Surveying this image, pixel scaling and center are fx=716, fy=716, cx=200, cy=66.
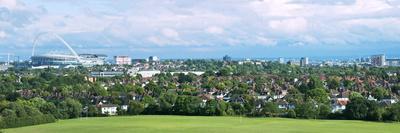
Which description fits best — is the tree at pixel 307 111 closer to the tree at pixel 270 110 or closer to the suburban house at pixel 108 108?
the tree at pixel 270 110

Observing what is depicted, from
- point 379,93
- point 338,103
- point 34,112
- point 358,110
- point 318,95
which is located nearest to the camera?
point 34,112

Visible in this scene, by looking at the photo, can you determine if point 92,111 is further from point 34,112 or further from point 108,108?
point 34,112

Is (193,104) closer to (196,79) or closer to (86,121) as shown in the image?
(86,121)

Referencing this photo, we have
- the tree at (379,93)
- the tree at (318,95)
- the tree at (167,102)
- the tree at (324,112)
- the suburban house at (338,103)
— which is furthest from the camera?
the tree at (379,93)

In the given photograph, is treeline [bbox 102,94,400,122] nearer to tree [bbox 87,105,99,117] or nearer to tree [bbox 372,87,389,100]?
tree [bbox 87,105,99,117]

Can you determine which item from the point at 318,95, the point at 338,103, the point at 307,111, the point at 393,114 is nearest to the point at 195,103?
the point at 307,111

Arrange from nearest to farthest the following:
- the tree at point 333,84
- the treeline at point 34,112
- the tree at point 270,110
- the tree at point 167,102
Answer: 1. the treeline at point 34,112
2. the tree at point 270,110
3. the tree at point 167,102
4. the tree at point 333,84

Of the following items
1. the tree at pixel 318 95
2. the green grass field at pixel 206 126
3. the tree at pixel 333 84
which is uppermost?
the tree at pixel 333 84

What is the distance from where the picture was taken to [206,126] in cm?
4912

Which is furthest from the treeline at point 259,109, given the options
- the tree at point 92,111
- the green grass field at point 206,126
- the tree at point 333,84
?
the tree at point 333,84

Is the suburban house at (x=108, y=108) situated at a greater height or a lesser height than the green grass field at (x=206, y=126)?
greater

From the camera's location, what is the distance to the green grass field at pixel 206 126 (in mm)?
45750

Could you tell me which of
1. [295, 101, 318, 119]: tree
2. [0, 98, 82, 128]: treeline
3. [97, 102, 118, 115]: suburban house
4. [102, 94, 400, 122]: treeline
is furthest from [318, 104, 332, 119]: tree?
[0, 98, 82, 128]: treeline

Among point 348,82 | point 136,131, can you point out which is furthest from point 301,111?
point 348,82
